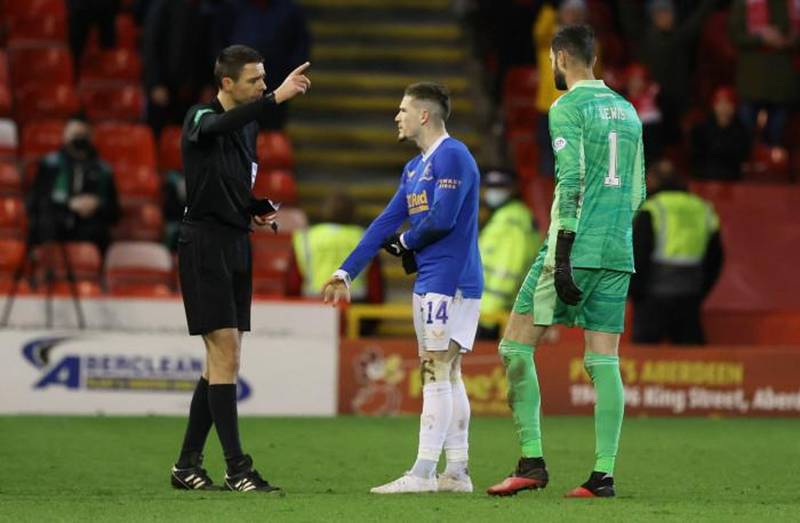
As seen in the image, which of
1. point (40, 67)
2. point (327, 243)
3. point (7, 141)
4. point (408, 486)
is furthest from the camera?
point (40, 67)

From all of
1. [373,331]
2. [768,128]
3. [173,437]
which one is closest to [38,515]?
[173,437]

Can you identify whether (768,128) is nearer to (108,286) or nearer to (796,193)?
(796,193)

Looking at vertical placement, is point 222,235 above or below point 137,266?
above

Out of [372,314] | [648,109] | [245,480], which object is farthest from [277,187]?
[245,480]

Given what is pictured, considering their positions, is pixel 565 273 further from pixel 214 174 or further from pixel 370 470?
pixel 370 470

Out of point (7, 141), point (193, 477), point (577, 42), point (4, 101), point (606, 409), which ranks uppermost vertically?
point (4, 101)

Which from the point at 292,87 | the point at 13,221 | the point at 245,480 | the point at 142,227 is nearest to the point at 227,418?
the point at 245,480

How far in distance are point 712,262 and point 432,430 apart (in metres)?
8.06

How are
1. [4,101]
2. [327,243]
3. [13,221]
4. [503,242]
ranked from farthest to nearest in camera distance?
[4,101] → [13,221] → [327,243] → [503,242]

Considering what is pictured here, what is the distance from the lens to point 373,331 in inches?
667

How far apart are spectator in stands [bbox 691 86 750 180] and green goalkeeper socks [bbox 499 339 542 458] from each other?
1026 cm

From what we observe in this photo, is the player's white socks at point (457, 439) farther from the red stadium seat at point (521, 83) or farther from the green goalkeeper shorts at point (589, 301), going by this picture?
the red stadium seat at point (521, 83)

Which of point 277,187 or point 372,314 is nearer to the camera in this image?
point 372,314

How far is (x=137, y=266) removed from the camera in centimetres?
1748
